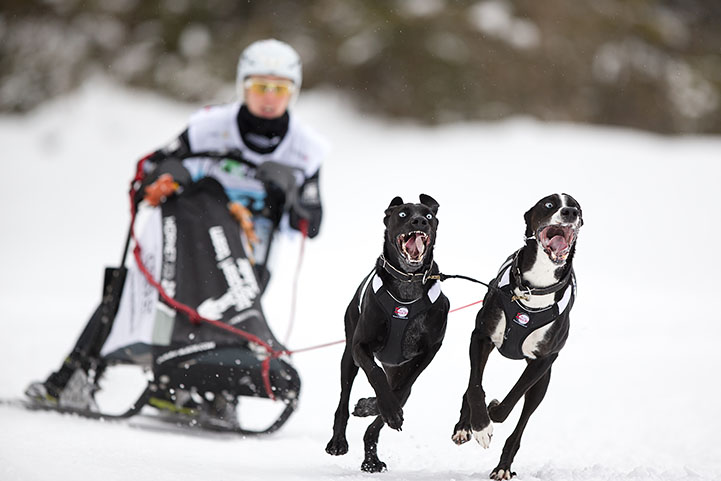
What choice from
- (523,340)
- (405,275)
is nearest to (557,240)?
(523,340)

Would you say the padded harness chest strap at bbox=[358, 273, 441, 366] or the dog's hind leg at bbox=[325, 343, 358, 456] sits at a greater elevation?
the padded harness chest strap at bbox=[358, 273, 441, 366]

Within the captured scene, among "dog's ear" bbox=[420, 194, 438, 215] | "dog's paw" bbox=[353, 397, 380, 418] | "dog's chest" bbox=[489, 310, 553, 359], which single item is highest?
"dog's ear" bbox=[420, 194, 438, 215]

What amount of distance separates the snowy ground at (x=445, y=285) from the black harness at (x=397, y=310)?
1.57ft

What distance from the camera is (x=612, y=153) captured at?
13539mm

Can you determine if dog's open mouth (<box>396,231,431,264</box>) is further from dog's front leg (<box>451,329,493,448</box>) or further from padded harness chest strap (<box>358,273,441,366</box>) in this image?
dog's front leg (<box>451,329,493,448</box>)

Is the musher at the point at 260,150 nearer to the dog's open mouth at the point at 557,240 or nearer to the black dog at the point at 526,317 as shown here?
the black dog at the point at 526,317

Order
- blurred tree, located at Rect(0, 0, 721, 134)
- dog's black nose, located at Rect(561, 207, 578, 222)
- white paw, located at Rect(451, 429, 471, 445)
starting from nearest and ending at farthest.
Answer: dog's black nose, located at Rect(561, 207, 578, 222), white paw, located at Rect(451, 429, 471, 445), blurred tree, located at Rect(0, 0, 721, 134)

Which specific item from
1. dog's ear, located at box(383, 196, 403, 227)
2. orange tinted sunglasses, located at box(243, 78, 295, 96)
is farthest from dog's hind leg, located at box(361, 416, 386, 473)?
orange tinted sunglasses, located at box(243, 78, 295, 96)

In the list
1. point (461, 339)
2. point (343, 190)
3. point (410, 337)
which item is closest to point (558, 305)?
point (410, 337)

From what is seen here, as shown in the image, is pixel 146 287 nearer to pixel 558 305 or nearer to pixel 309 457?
pixel 309 457

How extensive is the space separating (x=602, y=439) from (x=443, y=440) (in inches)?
34.2

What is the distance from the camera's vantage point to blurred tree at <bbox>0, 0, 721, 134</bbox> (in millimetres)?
14688

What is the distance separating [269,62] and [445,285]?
5.28 ft

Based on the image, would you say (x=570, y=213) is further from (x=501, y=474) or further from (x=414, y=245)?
(x=501, y=474)
